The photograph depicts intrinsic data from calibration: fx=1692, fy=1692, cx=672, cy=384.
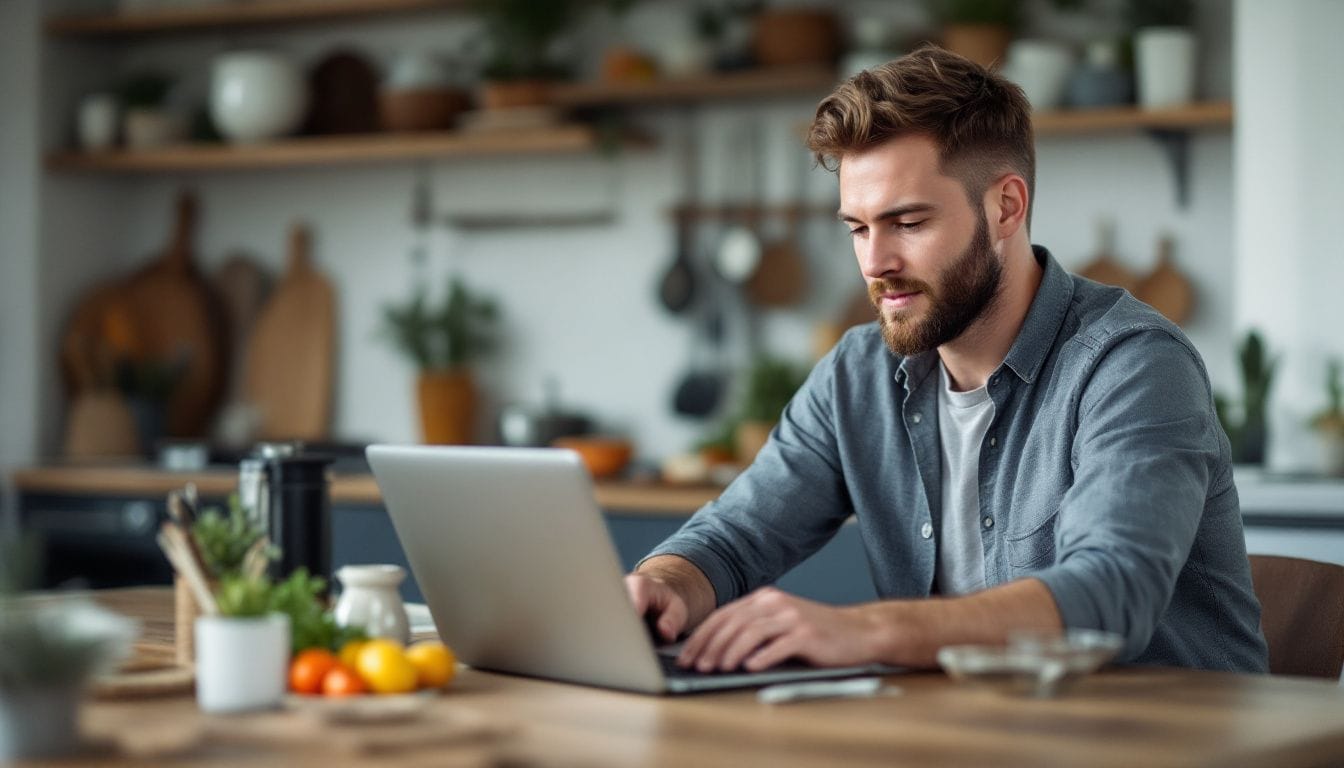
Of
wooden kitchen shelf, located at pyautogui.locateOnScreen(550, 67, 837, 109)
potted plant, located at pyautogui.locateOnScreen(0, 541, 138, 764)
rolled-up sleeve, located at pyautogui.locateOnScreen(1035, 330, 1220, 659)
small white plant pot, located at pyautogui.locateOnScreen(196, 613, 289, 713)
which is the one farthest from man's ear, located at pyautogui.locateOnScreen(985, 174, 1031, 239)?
wooden kitchen shelf, located at pyautogui.locateOnScreen(550, 67, 837, 109)

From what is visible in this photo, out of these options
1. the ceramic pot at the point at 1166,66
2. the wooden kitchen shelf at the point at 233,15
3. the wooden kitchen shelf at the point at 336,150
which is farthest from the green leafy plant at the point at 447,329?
the ceramic pot at the point at 1166,66

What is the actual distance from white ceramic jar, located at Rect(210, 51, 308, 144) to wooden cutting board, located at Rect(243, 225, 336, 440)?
14.0 inches

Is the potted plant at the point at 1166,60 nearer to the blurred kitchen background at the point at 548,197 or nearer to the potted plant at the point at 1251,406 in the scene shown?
the blurred kitchen background at the point at 548,197

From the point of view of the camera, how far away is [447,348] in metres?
4.62

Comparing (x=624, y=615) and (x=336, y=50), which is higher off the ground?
(x=336, y=50)

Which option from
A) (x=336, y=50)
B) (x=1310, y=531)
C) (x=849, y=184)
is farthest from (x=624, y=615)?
(x=336, y=50)

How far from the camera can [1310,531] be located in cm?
313

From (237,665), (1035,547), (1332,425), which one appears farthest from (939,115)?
(1332,425)

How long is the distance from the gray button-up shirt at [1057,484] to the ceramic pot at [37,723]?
2.76 ft

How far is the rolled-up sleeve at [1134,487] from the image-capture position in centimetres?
155

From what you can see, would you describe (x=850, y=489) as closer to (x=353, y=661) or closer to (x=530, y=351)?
(x=353, y=661)

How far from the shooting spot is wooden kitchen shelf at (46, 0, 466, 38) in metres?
4.62

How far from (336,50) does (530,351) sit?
3.50ft

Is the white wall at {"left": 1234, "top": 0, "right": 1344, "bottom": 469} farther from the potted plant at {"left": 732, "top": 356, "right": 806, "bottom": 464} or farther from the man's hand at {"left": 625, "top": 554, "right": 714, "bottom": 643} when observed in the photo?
the man's hand at {"left": 625, "top": 554, "right": 714, "bottom": 643}
